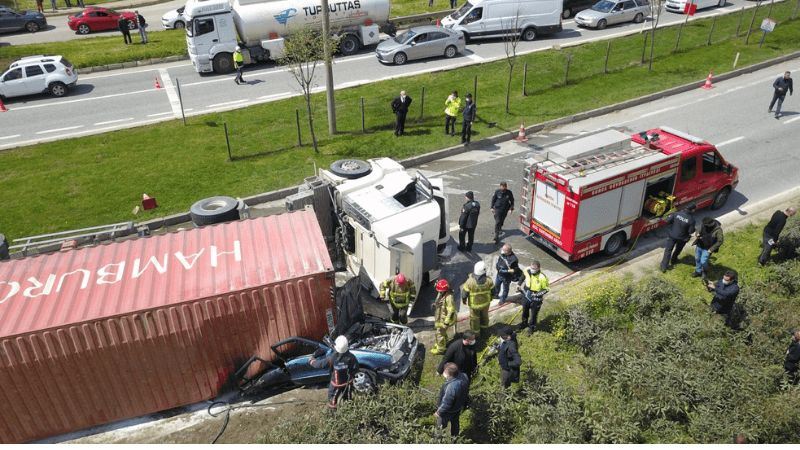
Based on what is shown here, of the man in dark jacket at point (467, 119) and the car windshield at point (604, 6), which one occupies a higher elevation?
the car windshield at point (604, 6)

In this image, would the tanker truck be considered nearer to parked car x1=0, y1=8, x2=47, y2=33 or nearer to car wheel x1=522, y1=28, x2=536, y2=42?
car wheel x1=522, y1=28, x2=536, y2=42

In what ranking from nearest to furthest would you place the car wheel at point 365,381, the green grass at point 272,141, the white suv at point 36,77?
the car wheel at point 365,381, the green grass at point 272,141, the white suv at point 36,77

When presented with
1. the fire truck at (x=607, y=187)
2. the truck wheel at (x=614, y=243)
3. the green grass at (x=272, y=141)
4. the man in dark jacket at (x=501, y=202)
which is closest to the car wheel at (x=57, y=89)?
the green grass at (x=272, y=141)

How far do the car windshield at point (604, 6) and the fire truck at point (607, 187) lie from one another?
17.6m

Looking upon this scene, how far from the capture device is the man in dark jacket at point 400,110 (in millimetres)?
18656

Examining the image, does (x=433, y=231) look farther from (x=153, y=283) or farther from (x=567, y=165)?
(x=153, y=283)

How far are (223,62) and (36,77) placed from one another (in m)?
7.10

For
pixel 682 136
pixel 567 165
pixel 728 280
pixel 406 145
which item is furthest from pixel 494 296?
pixel 406 145

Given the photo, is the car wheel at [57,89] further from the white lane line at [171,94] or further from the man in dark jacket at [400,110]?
the man in dark jacket at [400,110]

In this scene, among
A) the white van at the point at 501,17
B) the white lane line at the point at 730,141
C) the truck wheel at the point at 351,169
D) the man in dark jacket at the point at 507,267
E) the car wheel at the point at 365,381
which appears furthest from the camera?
the white van at the point at 501,17

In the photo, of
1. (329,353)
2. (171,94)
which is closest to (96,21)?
(171,94)

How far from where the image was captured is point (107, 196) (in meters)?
16.4

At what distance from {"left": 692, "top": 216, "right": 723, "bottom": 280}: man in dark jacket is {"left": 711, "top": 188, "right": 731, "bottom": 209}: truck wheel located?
3302mm

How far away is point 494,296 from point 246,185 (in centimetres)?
810
